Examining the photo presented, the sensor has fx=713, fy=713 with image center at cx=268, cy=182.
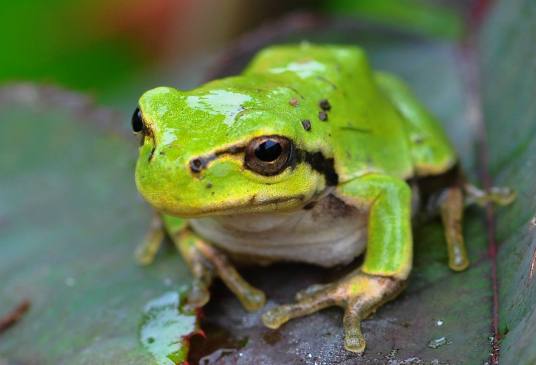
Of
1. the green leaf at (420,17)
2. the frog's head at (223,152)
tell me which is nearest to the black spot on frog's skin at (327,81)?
the frog's head at (223,152)

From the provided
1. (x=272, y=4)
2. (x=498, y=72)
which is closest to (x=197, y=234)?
(x=498, y=72)

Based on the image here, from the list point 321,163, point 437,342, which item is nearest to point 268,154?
point 321,163

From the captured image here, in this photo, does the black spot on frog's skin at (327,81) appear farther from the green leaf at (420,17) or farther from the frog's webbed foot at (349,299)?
the green leaf at (420,17)

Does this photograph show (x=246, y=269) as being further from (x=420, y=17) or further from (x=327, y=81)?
(x=420, y=17)

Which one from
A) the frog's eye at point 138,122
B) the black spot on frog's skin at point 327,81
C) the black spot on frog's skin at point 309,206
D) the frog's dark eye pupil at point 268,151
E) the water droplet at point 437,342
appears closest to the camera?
the water droplet at point 437,342

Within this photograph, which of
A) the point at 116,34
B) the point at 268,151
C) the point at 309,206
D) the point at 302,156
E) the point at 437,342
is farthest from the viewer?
the point at 116,34

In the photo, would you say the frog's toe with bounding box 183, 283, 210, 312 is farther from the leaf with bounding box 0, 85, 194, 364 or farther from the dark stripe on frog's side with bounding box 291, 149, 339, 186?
the dark stripe on frog's side with bounding box 291, 149, 339, 186
